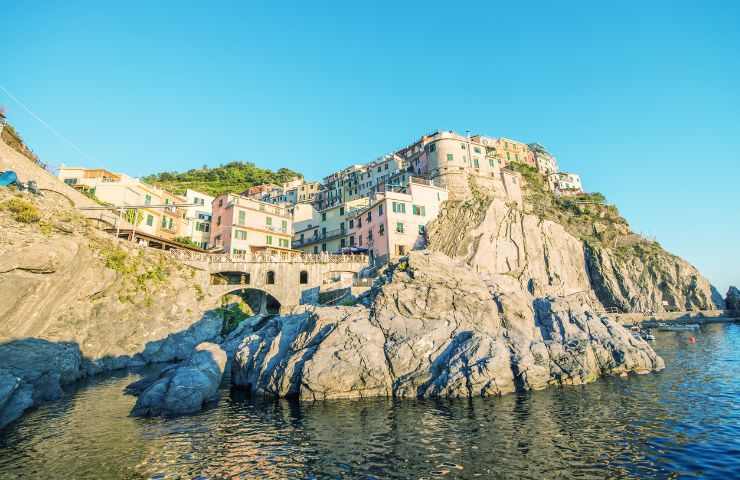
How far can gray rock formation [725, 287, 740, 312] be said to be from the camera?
74.3 metres

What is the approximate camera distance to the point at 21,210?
87.8ft

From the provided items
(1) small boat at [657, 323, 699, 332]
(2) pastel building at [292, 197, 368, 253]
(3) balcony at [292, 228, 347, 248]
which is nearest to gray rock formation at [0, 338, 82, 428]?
(2) pastel building at [292, 197, 368, 253]

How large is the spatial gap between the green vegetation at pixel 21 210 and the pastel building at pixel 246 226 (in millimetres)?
32785

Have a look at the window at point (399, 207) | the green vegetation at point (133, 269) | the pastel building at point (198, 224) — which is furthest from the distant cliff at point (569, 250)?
the pastel building at point (198, 224)

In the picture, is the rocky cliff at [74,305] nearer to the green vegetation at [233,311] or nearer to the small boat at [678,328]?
the green vegetation at [233,311]

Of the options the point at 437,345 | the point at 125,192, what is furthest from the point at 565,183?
the point at 125,192

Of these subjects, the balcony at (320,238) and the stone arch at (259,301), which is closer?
the stone arch at (259,301)

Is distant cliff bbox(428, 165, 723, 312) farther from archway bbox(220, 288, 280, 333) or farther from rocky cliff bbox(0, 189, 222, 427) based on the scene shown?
rocky cliff bbox(0, 189, 222, 427)

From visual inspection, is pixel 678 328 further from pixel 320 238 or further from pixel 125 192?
pixel 125 192

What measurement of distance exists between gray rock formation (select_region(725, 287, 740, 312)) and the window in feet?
244

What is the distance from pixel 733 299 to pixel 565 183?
56.4 m

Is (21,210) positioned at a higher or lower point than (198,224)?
lower

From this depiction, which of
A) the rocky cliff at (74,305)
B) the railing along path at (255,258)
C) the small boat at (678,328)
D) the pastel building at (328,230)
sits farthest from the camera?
the pastel building at (328,230)

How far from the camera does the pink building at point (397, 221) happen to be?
5909 centimetres
